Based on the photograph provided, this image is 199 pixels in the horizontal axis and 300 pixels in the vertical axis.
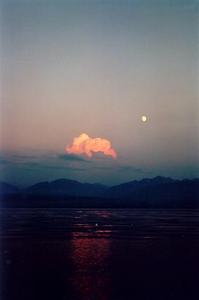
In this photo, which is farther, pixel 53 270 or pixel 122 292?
pixel 53 270

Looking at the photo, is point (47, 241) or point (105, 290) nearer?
point (105, 290)

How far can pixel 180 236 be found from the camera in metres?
13.5

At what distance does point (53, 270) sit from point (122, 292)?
1935 mm

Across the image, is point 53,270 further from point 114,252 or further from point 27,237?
point 27,237

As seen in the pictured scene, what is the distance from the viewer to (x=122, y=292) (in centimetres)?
585

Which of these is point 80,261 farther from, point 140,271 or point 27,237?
point 27,237

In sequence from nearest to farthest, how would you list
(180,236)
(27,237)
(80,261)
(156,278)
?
1. (156,278)
2. (80,261)
3. (27,237)
4. (180,236)

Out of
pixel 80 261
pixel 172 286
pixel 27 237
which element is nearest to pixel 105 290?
pixel 172 286

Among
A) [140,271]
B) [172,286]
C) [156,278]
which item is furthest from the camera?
[140,271]

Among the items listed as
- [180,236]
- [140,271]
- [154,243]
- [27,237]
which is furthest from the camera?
[180,236]

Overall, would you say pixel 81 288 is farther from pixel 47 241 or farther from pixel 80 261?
pixel 47 241

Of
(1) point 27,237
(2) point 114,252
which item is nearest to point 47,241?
(1) point 27,237

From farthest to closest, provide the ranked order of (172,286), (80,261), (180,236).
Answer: (180,236) < (80,261) < (172,286)

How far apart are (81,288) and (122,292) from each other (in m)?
0.52
